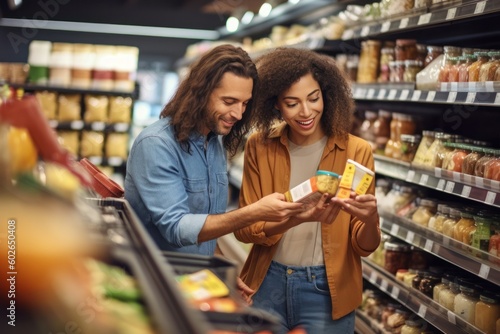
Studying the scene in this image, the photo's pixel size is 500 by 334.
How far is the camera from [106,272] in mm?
1396

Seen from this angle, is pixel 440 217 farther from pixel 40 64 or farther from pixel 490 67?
pixel 40 64

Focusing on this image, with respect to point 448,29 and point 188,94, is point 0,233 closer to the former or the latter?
point 188,94

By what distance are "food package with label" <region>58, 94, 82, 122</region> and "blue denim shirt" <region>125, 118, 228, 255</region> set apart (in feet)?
17.6

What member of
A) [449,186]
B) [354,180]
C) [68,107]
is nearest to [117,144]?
[68,107]

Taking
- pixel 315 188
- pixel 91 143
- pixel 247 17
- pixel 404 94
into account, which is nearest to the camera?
pixel 315 188

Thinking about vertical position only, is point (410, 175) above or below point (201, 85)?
below

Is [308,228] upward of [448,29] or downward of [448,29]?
downward

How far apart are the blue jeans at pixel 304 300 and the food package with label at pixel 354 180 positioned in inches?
14.3

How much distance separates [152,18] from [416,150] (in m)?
11.2

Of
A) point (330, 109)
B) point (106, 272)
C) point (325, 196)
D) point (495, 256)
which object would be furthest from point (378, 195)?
point (106, 272)

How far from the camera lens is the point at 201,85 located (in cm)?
242

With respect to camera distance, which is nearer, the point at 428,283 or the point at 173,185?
the point at 173,185

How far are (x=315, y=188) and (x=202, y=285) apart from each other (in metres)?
0.85

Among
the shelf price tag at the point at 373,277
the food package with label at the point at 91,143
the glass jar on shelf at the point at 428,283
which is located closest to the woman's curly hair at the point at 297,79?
the glass jar on shelf at the point at 428,283
